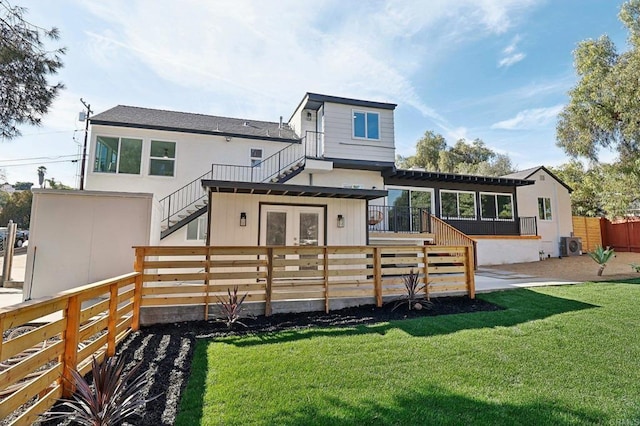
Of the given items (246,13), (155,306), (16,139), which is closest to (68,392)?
(155,306)

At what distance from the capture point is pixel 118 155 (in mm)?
10773

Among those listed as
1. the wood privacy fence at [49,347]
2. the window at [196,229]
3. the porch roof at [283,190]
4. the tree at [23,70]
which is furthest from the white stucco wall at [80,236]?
the window at [196,229]

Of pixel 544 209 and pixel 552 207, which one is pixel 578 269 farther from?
pixel 552 207

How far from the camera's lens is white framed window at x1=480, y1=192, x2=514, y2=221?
15391 millimetres

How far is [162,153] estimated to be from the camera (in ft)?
36.5

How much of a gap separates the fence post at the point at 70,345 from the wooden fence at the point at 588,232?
21.9m

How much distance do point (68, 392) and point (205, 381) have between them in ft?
3.75

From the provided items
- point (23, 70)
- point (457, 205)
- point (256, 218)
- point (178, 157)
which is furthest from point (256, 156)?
point (457, 205)

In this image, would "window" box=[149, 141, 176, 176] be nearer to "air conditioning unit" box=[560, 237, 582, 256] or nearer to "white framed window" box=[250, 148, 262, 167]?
"white framed window" box=[250, 148, 262, 167]

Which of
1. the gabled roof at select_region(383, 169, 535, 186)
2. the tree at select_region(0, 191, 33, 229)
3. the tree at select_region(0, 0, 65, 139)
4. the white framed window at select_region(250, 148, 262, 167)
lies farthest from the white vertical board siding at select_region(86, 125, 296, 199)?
the tree at select_region(0, 191, 33, 229)

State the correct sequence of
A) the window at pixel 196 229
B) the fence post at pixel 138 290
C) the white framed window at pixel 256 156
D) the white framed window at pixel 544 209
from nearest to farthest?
the fence post at pixel 138 290 < the window at pixel 196 229 < the white framed window at pixel 256 156 < the white framed window at pixel 544 209

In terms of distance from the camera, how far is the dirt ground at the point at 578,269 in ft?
32.4

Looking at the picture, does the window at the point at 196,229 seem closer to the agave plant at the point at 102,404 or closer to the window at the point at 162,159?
the window at the point at 162,159

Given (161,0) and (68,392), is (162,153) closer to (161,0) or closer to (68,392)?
(161,0)
